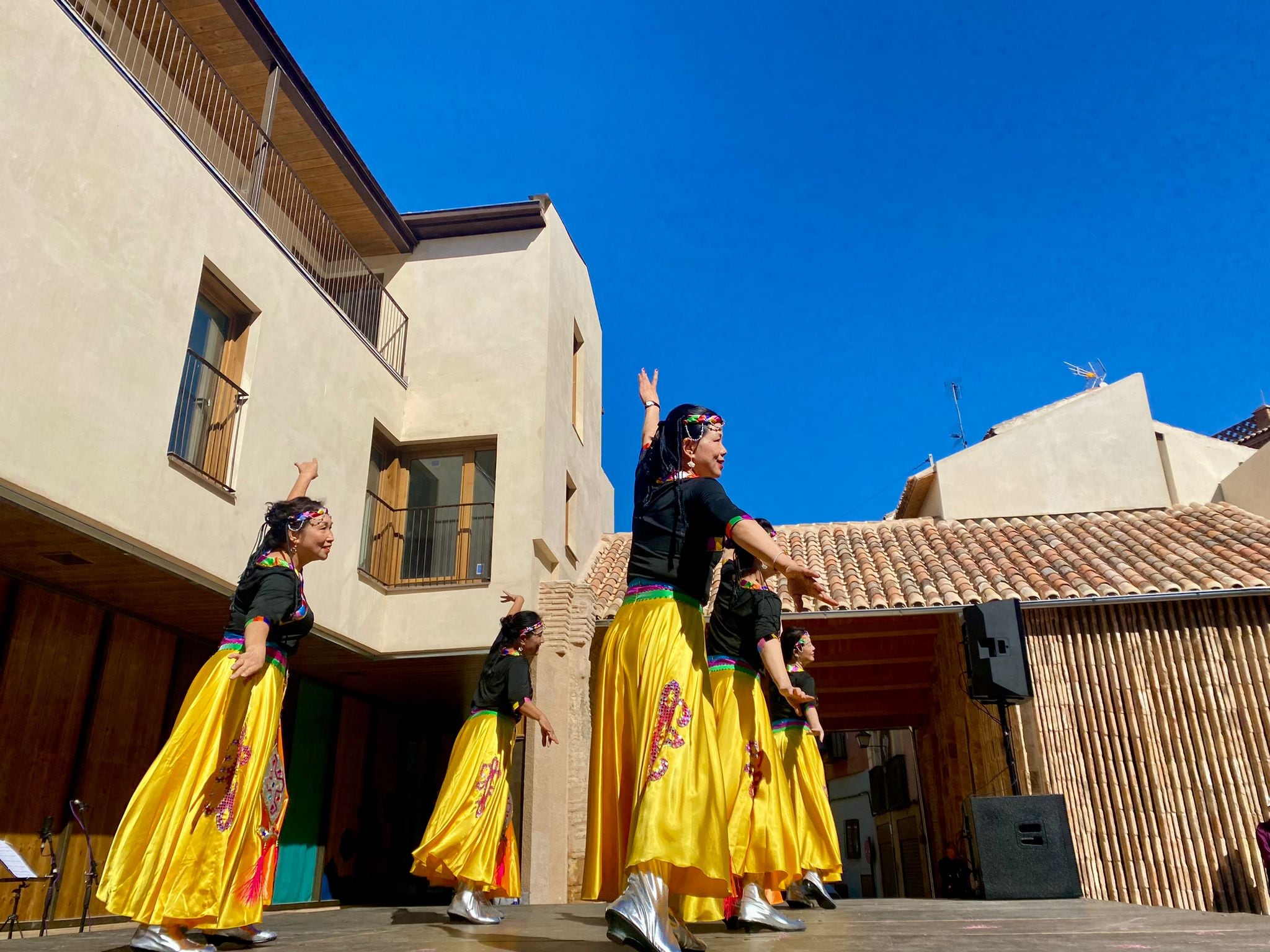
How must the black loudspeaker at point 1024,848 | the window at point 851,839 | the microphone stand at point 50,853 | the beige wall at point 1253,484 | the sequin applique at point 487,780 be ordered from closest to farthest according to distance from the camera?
the sequin applique at point 487,780 < the black loudspeaker at point 1024,848 < the microphone stand at point 50,853 < the beige wall at point 1253,484 < the window at point 851,839

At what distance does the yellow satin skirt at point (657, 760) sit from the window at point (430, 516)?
26.6 ft

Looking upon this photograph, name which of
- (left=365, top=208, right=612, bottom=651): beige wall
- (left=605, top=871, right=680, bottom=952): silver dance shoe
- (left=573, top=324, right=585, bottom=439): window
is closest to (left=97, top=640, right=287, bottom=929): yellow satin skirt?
(left=605, top=871, right=680, bottom=952): silver dance shoe

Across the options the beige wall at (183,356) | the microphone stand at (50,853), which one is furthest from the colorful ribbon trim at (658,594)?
the microphone stand at (50,853)

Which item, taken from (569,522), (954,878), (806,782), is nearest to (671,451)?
(806,782)

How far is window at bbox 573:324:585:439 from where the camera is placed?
1466 centimetres

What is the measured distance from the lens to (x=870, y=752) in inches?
1131

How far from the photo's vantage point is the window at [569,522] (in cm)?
1334

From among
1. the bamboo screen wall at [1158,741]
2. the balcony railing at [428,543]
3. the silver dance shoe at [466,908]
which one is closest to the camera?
the silver dance shoe at [466,908]

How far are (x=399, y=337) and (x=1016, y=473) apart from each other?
406 inches

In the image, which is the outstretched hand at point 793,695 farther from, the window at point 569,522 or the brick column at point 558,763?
the window at point 569,522

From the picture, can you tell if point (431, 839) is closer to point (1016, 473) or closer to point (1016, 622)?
point (1016, 622)

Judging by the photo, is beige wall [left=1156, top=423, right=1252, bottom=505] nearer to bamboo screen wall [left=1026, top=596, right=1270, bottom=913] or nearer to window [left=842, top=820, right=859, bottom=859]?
bamboo screen wall [left=1026, top=596, right=1270, bottom=913]

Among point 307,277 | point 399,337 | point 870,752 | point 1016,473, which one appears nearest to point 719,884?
point 307,277

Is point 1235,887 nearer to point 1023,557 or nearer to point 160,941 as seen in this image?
point 1023,557
